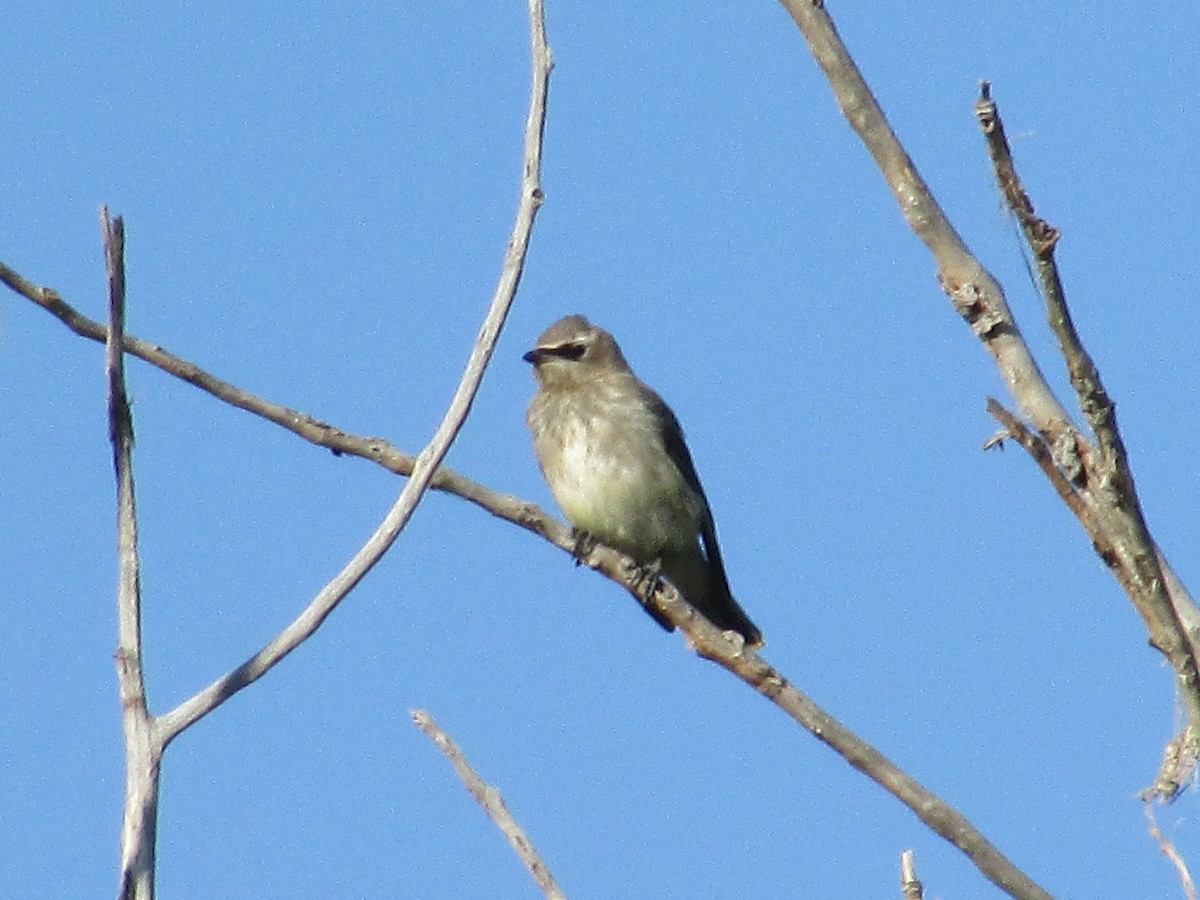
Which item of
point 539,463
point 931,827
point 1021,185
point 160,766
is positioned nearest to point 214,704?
point 160,766

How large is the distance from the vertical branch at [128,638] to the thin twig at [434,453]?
5cm

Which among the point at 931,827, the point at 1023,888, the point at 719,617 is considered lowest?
the point at 1023,888

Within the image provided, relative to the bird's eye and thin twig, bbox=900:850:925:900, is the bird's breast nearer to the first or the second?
the bird's eye

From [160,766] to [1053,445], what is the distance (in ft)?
5.76

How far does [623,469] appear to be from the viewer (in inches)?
386

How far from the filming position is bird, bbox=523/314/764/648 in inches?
385

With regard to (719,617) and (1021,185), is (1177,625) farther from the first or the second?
(719,617)

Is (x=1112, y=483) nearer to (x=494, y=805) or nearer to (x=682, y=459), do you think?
(x=494, y=805)

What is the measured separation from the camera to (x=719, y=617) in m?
10.3

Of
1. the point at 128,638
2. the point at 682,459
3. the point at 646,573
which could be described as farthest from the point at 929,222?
the point at 682,459

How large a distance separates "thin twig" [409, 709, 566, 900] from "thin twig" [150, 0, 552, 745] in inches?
25.4

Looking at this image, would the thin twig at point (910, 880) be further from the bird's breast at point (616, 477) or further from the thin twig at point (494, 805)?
the bird's breast at point (616, 477)

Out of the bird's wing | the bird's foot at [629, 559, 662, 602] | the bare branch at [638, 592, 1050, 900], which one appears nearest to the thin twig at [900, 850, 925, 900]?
the bare branch at [638, 592, 1050, 900]

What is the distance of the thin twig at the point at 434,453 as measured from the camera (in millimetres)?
3223
